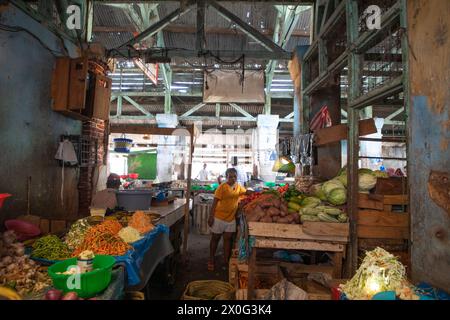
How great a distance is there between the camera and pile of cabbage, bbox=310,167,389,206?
3.92 meters

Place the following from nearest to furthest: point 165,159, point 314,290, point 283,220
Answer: point 314,290, point 283,220, point 165,159

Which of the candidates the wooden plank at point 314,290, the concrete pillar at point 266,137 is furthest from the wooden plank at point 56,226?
the concrete pillar at point 266,137

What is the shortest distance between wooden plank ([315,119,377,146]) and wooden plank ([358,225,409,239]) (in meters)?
1.31

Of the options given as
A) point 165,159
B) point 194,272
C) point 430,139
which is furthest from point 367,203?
point 165,159

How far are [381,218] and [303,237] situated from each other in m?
1.07

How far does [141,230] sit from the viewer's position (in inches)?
167

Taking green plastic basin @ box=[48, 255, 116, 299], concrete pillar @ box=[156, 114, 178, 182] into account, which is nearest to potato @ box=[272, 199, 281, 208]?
green plastic basin @ box=[48, 255, 116, 299]

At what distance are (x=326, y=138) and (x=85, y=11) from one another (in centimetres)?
673

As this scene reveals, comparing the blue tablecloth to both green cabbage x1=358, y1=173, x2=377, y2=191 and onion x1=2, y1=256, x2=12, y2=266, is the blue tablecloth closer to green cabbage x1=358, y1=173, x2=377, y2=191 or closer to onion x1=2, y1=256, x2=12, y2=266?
onion x1=2, y1=256, x2=12, y2=266

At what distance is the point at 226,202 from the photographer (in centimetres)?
→ 670

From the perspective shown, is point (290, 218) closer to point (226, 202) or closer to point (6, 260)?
point (226, 202)

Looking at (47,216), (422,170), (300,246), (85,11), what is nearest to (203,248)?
(47,216)
